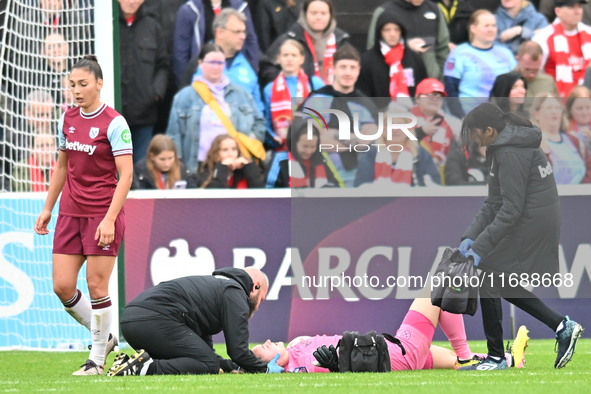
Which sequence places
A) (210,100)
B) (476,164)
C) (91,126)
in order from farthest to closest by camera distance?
(210,100), (476,164), (91,126)

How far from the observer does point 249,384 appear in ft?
16.4

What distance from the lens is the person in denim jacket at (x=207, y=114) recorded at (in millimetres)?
9062

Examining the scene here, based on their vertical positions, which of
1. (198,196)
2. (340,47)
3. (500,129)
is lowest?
(198,196)

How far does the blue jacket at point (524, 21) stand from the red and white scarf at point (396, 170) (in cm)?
206

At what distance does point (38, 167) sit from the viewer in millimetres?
8219

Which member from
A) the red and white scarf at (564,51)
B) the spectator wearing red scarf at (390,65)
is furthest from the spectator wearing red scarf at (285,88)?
the red and white scarf at (564,51)

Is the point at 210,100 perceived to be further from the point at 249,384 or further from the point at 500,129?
the point at 249,384

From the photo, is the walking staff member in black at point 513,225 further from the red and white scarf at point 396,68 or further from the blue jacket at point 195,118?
the blue jacket at point 195,118

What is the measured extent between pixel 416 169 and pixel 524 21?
2.35m

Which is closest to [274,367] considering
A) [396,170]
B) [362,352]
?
[362,352]

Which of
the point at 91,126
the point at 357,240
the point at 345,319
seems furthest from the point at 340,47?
the point at 91,126

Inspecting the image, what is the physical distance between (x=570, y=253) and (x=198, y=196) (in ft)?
12.3

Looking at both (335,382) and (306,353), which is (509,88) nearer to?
(306,353)

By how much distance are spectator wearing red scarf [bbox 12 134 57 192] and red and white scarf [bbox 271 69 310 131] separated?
2.34 meters
